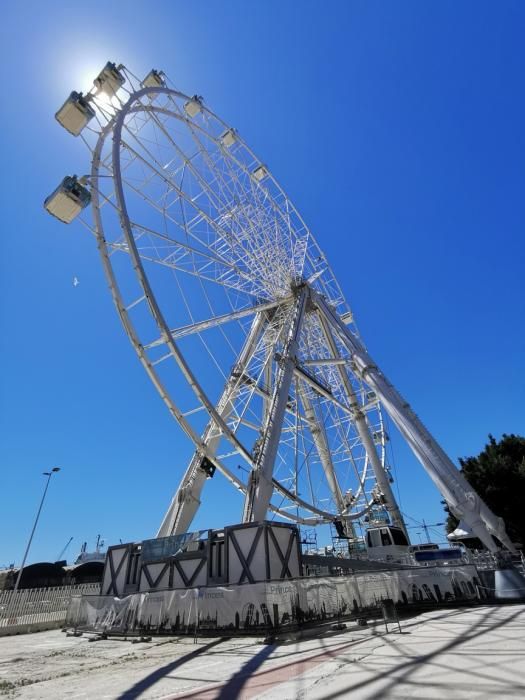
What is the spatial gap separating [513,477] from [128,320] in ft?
108

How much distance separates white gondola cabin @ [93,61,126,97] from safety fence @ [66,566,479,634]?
19323 mm

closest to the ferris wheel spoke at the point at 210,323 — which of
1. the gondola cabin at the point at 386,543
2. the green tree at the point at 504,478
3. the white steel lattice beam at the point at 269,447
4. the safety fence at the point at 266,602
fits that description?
the white steel lattice beam at the point at 269,447

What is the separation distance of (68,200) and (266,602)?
14867mm

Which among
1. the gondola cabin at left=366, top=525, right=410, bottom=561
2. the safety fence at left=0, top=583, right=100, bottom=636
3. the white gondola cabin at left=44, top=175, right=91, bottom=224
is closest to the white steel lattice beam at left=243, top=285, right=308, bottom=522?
the safety fence at left=0, top=583, right=100, bottom=636

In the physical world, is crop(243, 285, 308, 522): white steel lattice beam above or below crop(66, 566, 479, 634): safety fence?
above

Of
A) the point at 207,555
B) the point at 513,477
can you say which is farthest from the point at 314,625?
the point at 513,477

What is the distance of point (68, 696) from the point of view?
5.16 m

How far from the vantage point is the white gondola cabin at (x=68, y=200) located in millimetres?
14914

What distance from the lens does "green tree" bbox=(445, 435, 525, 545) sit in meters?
31.8

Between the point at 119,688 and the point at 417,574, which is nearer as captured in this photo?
the point at 119,688

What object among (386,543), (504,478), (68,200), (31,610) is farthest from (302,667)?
(504,478)

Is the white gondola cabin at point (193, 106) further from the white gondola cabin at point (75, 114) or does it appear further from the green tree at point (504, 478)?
the green tree at point (504, 478)

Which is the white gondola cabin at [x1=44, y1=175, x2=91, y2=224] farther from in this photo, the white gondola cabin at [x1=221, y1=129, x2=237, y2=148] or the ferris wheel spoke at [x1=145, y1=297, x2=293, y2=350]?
the white gondola cabin at [x1=221, y1=129, x2=237, y2=148]

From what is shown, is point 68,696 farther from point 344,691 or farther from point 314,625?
point 314,625
